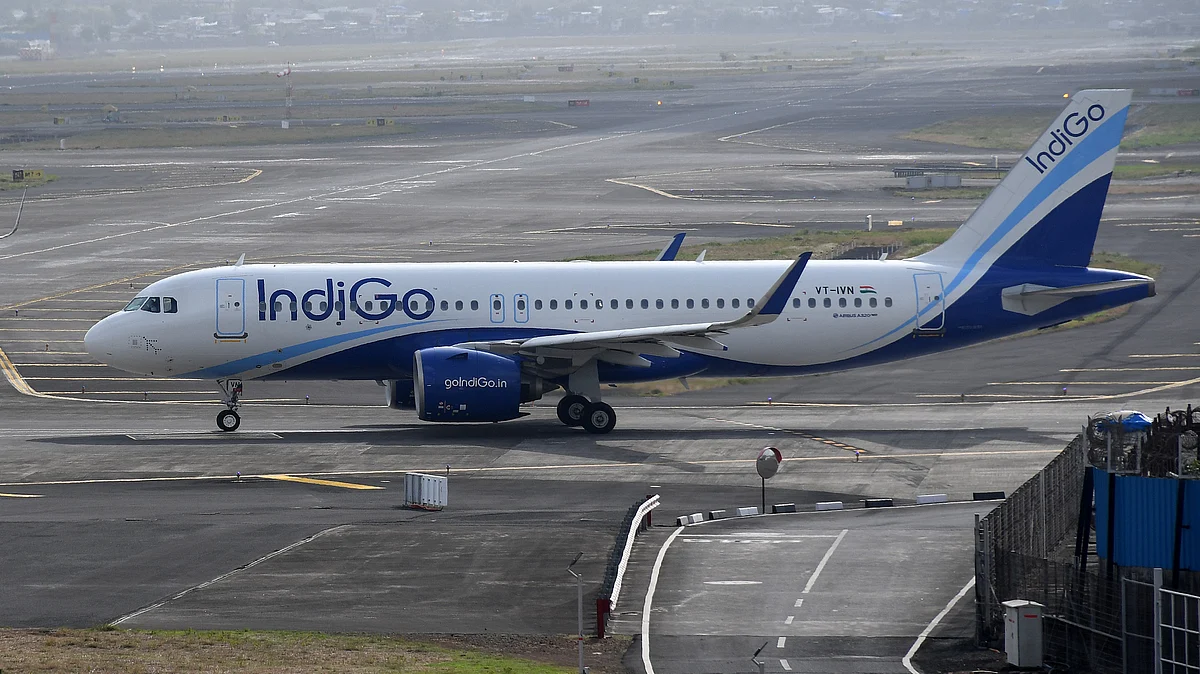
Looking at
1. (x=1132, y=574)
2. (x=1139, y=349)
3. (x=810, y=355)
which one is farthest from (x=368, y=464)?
(x=1139, y=349)

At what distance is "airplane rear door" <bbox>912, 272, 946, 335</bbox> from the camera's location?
47656 mm

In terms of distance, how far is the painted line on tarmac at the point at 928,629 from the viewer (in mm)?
25109

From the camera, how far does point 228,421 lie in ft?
157

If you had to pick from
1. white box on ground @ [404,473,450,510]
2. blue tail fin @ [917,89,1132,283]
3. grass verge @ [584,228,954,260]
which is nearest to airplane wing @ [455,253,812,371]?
blue tail fin @ [917,89,1132,283]

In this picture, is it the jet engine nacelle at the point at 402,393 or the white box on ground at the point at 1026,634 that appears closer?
the white box on ground at the point at 1026,634

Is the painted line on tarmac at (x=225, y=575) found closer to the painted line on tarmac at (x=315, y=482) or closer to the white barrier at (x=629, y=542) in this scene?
the painted line on tarmac at (x=315, y=482)

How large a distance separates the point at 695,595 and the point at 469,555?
5457 millimetres

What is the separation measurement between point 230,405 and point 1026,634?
Answer: 30.2 m

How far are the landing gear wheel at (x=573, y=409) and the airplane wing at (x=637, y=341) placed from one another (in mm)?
1061

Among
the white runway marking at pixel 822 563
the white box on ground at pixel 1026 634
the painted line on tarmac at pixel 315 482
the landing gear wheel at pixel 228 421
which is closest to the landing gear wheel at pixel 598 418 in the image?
the painted line on tarmac at pixel 315 482

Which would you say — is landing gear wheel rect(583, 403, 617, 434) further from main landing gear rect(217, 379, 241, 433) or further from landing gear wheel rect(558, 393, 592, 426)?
main landing gear rect(217, 379, 241, 433)

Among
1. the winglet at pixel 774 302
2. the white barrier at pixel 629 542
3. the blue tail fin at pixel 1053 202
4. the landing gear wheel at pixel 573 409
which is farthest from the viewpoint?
the blue tail fin at pixel 1053 202

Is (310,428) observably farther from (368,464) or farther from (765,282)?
(765,282)

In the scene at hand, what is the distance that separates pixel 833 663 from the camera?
25062 mm
